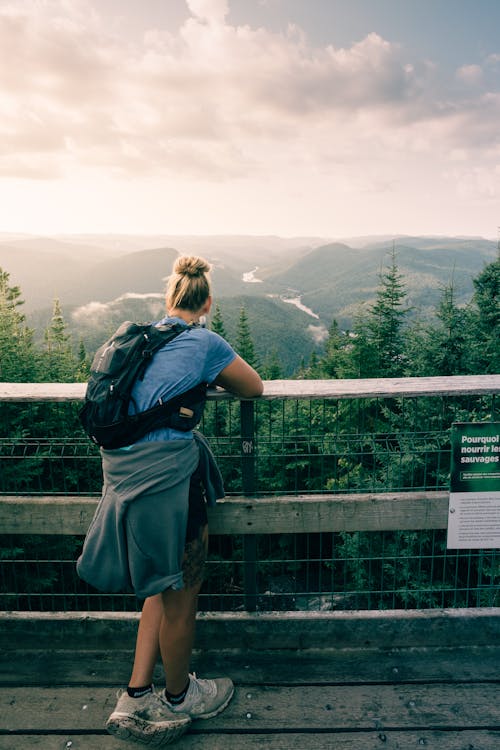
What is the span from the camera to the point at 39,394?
298 cm

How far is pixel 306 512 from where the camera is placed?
2.99 metres

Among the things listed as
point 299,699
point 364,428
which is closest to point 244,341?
point 364,428

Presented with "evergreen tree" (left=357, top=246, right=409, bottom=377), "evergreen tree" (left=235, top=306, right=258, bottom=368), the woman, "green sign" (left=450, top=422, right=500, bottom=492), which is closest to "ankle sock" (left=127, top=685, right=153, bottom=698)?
the woman

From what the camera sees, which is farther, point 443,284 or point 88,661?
point 443,284

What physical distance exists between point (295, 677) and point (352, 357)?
21903 mm

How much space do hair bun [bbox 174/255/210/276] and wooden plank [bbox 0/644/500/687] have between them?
2.21m

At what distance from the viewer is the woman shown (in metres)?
2.34

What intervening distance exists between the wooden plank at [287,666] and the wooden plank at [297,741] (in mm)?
357

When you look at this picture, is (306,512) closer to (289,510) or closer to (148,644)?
(289,510)

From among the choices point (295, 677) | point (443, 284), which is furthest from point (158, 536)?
point (443, 284)

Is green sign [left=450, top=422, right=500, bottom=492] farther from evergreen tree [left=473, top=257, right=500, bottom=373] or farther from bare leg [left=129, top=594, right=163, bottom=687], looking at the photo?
evergreen tree [left=473, top=257, right=500, bottom=373]

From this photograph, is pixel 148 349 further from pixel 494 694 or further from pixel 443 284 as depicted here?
pixel 443 284

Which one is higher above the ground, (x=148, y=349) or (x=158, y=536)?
(x=148, y=349)

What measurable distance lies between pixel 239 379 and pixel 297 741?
1732 mm
